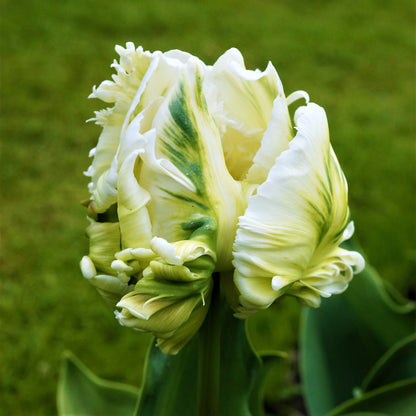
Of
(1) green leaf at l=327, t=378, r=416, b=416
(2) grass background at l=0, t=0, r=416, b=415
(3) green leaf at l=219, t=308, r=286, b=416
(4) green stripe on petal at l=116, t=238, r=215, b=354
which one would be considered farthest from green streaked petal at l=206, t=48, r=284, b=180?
(2) grass background at l=0, t=0, r=416, b=415

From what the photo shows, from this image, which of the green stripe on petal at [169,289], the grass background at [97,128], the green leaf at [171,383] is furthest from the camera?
the grass background at [97,128]

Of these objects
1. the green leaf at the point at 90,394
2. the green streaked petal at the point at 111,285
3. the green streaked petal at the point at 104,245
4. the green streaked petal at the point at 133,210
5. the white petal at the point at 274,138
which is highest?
the white petal at the point at 274,138

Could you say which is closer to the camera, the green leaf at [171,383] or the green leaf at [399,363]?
the green leaf at [171,383]

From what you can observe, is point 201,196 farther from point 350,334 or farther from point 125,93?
point 350,334

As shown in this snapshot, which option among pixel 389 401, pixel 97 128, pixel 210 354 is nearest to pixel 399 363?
pixel 389 401

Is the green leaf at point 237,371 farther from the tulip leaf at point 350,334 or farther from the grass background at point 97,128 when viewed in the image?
the grass background at point 97,128

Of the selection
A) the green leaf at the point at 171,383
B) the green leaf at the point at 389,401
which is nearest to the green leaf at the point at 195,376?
the green leaf at the point at 171,383

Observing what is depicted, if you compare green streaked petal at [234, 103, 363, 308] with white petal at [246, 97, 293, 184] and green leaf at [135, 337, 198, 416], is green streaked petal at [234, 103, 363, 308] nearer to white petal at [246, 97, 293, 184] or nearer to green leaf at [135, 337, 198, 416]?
white petal at [246, 97, 293, 184]
